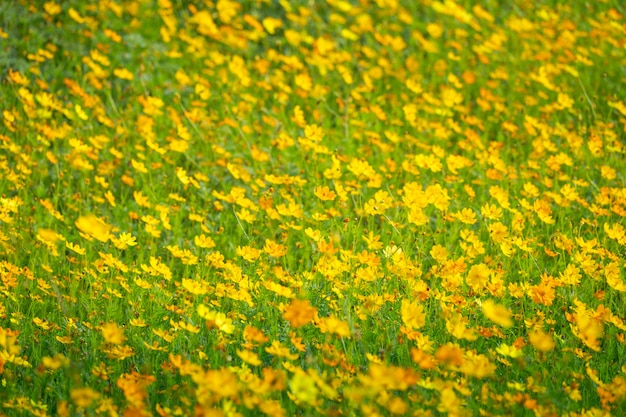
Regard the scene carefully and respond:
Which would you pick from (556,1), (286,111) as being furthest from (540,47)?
(286,111)

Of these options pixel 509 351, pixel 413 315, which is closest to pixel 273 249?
pixel 413 315

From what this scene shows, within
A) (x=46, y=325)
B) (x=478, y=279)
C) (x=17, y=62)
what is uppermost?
(x=478, y=279)

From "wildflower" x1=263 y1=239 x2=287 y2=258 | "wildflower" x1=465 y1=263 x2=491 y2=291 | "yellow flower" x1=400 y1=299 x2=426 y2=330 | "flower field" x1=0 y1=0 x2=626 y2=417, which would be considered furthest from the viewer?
"wildflower" x1=263 y1=239 x2=287 y2=258

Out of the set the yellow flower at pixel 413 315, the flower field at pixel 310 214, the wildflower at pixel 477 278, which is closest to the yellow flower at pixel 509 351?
the flower field at pixel 310 214

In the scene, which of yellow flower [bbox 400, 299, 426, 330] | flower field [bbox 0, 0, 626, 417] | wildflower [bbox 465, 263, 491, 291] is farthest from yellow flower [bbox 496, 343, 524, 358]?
wildflower [bbox 465, 263, 491, 291]

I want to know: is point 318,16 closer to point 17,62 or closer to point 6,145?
point 17,62

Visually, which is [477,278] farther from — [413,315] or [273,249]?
[273,249]

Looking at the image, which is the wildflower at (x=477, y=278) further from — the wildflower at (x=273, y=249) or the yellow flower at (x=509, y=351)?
the wildflower at (x=273, y=249)

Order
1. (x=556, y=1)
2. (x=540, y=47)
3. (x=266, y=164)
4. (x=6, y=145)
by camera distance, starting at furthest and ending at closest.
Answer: (x=556, y=1) < (x=540, y=47) < (x=266, y=164) < (x=6, y=145)

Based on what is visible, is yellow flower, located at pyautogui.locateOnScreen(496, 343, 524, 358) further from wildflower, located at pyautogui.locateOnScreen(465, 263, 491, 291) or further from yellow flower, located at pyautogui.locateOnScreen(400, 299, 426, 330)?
wildflower, located at pyautogui.locateOnScreen(465, 263, 491, 291)
